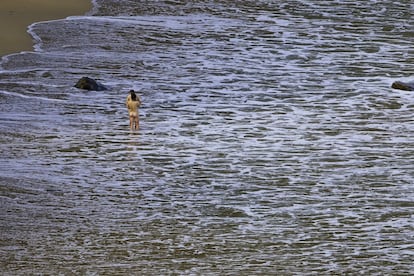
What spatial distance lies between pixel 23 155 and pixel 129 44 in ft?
27.5

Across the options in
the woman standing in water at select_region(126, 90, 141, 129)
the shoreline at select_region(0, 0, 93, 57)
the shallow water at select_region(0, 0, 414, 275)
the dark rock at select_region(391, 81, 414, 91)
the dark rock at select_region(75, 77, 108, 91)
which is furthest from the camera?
the shoreline at select_region(0, 0, 93, 57)

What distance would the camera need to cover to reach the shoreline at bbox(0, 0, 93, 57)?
22.8m

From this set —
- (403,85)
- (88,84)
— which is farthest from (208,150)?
(403,85)

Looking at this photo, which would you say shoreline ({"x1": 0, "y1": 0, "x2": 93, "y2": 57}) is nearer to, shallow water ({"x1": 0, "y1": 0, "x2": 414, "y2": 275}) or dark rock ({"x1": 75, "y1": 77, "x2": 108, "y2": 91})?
shallow water ({"x1": 0, "y1": 0, "x2": 414, "y2": 275})

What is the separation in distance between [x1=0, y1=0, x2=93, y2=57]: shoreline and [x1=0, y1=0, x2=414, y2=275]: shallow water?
1.21 ft

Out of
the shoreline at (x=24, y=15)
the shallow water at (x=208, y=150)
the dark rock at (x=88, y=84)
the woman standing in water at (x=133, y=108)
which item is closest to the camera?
the shallow water at (x=208, y=150)

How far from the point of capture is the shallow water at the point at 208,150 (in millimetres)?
11852

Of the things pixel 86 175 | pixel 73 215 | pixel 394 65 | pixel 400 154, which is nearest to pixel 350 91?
pixel 394 65

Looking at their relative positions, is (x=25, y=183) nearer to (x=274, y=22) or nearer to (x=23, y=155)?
(x=23, y=155)

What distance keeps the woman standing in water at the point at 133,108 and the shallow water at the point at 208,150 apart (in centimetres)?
23

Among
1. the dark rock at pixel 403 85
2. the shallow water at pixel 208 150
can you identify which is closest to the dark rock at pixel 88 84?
the shallow water at pixel 208 150

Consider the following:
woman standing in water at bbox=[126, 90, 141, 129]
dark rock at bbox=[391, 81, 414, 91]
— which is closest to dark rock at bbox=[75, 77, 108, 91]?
woman standing in water at bbox=[126, 90, 141, 129]

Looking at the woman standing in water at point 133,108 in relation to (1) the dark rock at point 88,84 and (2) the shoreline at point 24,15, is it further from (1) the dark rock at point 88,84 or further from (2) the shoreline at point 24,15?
(2) the shoreline at point 24,15

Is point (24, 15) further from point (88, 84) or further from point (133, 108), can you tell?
point (133, 108)
